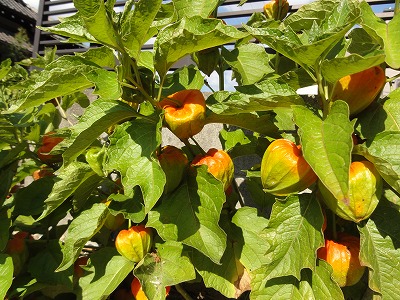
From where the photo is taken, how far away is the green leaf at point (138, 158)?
66cm

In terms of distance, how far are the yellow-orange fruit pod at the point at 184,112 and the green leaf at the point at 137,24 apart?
0.42ft

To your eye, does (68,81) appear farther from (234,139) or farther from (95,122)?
(234,139)

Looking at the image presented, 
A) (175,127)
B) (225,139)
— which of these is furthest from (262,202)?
(175,127)

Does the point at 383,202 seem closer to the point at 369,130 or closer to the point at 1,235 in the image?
the point at 369,130

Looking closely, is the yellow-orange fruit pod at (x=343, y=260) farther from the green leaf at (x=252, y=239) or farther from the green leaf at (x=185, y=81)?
the green leaf at (x=185, y=81)

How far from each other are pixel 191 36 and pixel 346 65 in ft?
0.83

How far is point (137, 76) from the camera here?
2.43 feet

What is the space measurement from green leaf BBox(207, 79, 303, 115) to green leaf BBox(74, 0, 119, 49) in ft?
0.73

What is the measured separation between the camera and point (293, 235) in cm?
69

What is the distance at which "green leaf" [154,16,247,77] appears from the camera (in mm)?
634

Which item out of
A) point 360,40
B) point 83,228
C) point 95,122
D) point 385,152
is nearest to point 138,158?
point 95,122

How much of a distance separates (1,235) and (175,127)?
630 mm

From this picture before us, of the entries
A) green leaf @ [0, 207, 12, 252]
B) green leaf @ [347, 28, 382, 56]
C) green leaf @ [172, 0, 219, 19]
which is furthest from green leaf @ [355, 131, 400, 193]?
green leaf @ [0, 207, 12, 252]

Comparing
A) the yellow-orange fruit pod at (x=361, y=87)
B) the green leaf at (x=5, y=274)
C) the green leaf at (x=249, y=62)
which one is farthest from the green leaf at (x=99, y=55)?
the green leaf at (x=5, y=274)
